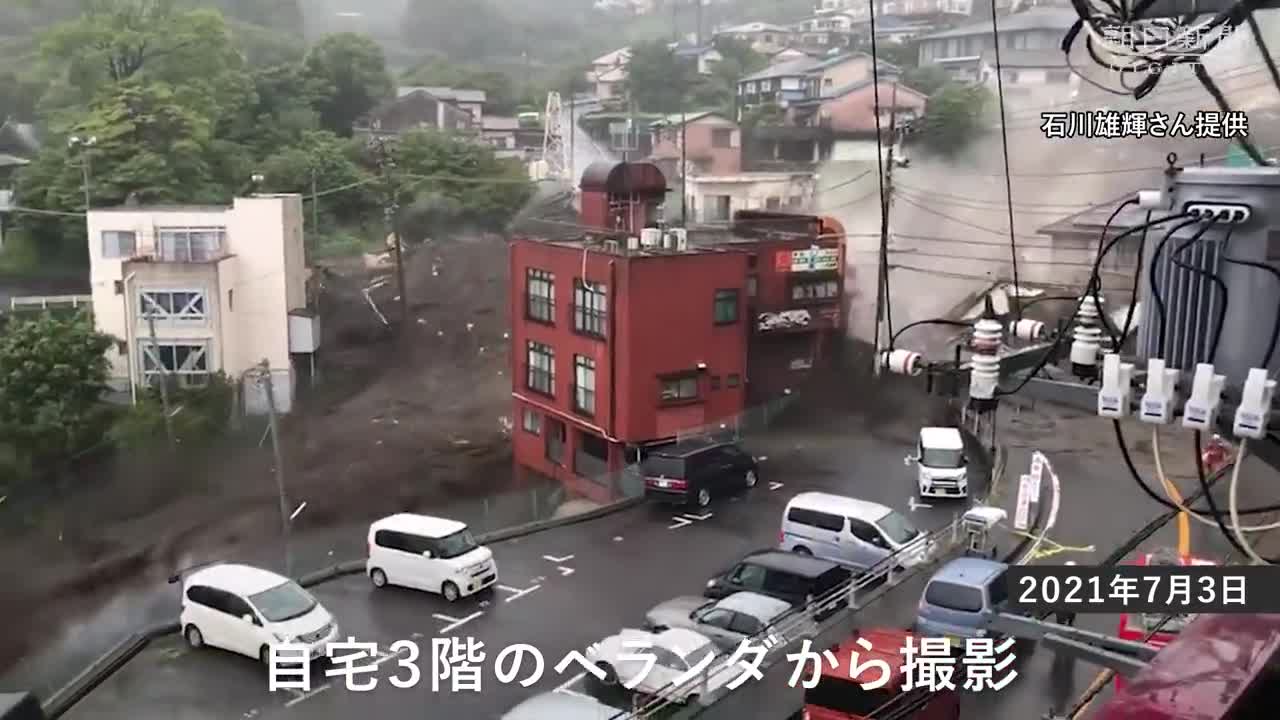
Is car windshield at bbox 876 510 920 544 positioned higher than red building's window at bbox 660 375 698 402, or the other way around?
red building's window at bbox 660 375 698 402

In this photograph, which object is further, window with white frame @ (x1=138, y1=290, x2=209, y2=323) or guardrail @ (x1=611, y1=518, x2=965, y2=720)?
window with white frame @ (x1=138, y1=290, x2=209, y2=323)

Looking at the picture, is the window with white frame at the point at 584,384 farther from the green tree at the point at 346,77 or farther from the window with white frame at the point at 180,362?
the green tree at the point at 346,77

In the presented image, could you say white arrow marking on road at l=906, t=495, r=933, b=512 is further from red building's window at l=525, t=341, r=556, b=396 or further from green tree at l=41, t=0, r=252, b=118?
green tree at l=41, t=0, r=252, b=118

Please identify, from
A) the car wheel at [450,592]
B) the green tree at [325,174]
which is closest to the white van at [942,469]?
the car wheel at [450,592]

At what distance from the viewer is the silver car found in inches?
154

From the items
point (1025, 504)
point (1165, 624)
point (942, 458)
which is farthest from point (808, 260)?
point (1165, 624)

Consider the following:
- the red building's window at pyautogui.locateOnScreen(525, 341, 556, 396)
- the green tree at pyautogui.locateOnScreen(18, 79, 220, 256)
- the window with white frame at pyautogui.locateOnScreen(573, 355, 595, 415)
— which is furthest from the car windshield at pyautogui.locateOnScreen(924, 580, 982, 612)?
the green tree at pyautogui.locateOnScreen(18, 79, 220, 256)

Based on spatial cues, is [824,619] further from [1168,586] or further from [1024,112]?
[1024,112]

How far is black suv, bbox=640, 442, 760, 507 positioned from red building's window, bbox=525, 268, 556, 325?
6.92ft

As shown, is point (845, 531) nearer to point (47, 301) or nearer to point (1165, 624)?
point (1165, 624)

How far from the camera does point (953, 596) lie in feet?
13.1

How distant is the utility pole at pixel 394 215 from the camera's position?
14.9m

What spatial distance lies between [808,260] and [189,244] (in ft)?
19.4

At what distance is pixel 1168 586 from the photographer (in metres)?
1.66
